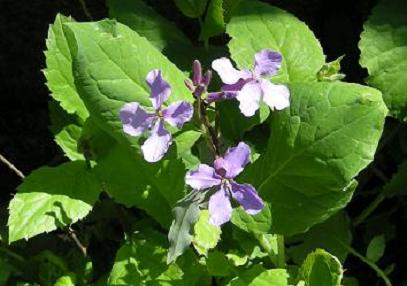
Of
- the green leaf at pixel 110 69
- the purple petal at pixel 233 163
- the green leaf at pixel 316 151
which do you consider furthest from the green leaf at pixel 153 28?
the purple petal at pixel 233 163

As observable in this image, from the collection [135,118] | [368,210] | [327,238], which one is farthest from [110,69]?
[368,210]

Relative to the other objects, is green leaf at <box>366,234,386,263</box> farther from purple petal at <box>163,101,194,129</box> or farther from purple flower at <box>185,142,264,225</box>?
purple petal at <box>163,101,194,129</box>

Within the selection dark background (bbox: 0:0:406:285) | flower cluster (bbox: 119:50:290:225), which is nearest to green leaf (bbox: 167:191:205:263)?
flower cluster (bbox: 119:50:290:225)

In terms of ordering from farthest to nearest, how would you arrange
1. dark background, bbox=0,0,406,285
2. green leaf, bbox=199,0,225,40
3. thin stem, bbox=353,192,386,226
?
dark background, bbox=0,0,406,285 → thin stem, bbox=353,192,386,226 → green leaf, bbox=199,0,225,40

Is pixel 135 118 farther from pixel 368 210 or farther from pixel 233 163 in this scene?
pixel 368 210

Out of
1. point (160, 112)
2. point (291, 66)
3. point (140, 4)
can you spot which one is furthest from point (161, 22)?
point (160, 112)

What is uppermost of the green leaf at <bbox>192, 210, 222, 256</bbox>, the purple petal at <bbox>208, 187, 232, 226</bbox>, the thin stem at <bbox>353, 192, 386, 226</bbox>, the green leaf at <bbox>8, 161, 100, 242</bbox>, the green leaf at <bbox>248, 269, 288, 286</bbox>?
the purple petal at <bbox>208, 187, 232, 226</bbox>
